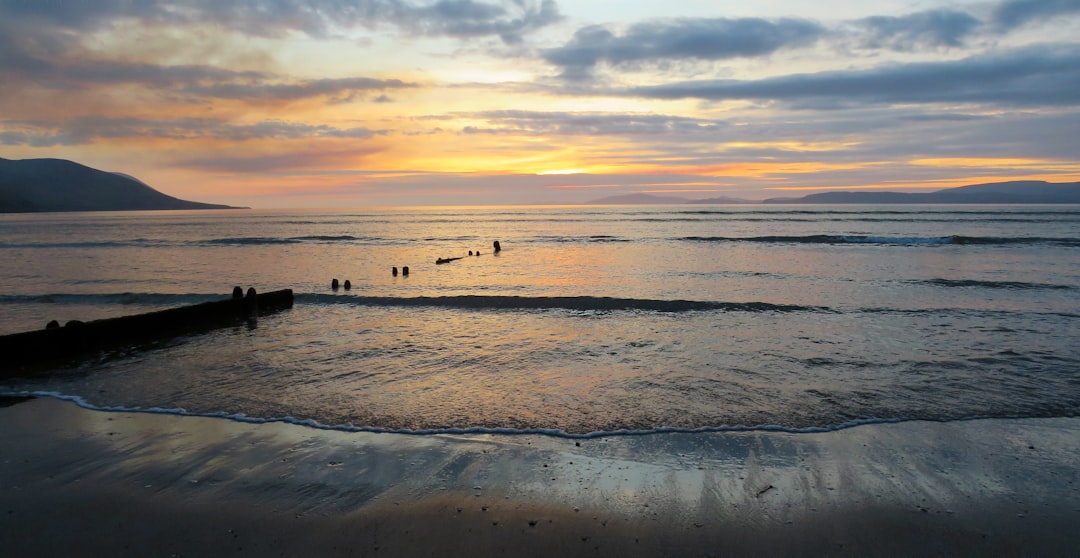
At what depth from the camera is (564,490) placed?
504 cm

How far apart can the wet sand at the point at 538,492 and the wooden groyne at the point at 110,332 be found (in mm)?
4057

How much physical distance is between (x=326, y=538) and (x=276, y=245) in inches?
1749

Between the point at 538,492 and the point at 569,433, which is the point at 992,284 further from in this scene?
the point at 538,492

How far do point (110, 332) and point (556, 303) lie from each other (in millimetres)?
10431

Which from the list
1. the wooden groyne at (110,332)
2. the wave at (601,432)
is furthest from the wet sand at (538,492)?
the wooden groyne at (110,332)

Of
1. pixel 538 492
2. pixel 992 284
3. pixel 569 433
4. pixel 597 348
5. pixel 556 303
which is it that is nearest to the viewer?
pixel 538 492

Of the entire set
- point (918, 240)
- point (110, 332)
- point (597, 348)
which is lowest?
point (597, 348)

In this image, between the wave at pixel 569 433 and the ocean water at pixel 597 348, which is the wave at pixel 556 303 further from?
the wave at pixel 569 433

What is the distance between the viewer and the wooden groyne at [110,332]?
Answer: 31.7 feet

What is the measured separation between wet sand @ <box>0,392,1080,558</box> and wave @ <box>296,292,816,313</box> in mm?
9097

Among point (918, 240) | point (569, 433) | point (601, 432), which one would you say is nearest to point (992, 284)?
point (601, 432)

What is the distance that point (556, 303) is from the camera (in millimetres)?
16844

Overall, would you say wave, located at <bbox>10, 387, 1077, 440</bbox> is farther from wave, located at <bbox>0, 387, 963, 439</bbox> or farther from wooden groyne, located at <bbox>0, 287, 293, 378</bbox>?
wooden groyne, located at <bbox>0, 287, 293, 378</bbox>

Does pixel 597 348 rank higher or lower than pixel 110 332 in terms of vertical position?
lower
